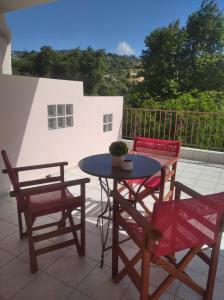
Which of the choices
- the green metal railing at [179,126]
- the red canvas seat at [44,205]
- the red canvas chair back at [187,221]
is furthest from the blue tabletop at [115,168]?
the green metal railing at [179,126]

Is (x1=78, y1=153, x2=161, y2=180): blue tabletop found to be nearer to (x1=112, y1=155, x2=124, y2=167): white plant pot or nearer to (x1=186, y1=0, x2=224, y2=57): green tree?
(x1=112, y1=155, x2=124, y2=167): white plant pot

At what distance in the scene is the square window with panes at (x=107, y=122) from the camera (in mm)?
5551

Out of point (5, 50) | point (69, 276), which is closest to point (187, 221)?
point (69, 276)

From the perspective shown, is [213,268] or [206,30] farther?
[206,30]

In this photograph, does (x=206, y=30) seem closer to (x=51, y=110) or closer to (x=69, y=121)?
(x=69, y=121)

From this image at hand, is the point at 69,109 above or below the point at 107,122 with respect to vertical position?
above

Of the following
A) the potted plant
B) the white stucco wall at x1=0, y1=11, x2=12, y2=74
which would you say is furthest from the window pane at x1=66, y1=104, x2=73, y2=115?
the potted plant

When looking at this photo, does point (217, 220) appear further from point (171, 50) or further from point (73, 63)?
point (73, 63)

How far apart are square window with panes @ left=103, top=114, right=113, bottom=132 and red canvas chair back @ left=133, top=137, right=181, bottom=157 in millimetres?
2304

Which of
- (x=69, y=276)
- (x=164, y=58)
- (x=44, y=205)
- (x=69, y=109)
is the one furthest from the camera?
(x=164, y=58)

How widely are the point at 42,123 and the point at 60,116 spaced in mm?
452

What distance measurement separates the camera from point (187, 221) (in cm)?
143

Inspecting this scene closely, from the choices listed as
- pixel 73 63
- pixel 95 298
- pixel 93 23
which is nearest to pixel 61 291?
pixel 95 298

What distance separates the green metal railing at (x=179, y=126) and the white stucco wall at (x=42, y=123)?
1053 mm
